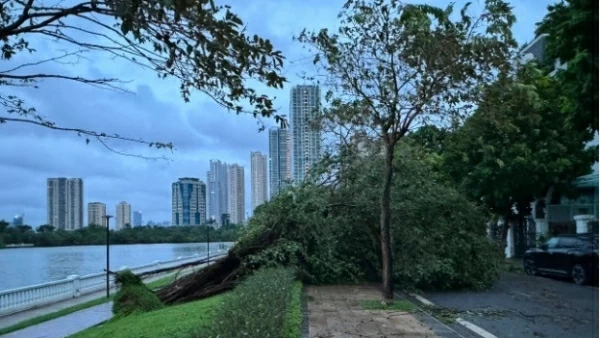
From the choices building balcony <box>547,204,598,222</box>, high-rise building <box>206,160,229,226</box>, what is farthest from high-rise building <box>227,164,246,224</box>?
building balcony <box>547,204,598,222</box>

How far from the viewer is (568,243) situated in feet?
61.4

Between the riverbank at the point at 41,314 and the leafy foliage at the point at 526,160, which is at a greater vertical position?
the leafy foliage at the point at 526,160

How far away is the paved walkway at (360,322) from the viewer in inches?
351

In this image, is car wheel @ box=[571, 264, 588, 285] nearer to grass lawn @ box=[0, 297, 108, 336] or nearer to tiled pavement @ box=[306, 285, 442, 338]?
tiled pavement @ box=[306, 285, 442, 338]

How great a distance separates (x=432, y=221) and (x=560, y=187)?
12.1 meters

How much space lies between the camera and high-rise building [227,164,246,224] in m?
17.6

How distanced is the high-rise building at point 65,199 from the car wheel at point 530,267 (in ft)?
52.1

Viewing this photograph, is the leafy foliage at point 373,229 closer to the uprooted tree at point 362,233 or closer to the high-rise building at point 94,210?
the uprooted tree at point 362,233

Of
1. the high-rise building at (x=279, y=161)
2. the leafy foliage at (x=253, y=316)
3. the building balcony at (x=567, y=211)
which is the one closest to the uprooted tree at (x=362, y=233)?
the high-rise building at (x=279, y=161)

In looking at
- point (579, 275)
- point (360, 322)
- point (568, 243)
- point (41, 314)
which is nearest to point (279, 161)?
point (360, 322)

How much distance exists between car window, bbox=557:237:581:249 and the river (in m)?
13.3

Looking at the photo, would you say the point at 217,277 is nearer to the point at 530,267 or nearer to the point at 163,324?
the point at 163,324

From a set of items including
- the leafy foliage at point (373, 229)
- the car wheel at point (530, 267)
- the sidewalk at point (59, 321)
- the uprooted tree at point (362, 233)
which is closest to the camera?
the sidewalk at point (59, 321)

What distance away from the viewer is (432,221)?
52.0 feet
